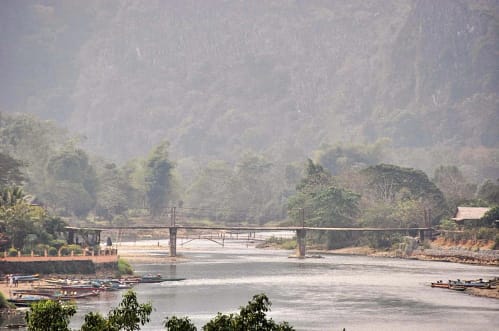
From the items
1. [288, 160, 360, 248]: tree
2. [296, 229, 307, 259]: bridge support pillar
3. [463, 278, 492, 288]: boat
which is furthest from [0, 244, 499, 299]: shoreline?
[463, 278, 492, 288]: boat

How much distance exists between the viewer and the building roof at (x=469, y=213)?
15988 cm

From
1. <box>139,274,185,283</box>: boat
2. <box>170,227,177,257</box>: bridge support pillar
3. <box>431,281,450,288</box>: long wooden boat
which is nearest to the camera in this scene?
<box>431,281,450,288</box>: long wooden boat

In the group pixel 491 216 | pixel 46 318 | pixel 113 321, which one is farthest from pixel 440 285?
pixel 46 318

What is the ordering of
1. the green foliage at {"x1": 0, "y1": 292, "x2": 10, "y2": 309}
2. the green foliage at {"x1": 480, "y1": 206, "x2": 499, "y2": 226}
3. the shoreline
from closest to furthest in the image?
the green foliage at {"x1": 0, "y1": 292, "x2": 10, "y2": 309}
the shoreline
the green foliage at {"x1": 480, "y1": 206, "x2": 499, "y2": 226}

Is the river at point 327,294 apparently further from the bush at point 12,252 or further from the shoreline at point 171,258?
the bush at point 12,252

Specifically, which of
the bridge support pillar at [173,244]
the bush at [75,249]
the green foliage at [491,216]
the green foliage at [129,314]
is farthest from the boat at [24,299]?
the green foliage at [491,216]

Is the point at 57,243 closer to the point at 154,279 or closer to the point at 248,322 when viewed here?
the point at 154,279

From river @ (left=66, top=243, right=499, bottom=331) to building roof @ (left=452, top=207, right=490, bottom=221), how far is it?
14092 millimetres

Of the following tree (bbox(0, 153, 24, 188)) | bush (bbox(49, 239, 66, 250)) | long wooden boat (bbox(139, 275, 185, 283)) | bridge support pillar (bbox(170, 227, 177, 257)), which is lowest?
long wooden boat (bbox(139, 275, 185, 283))

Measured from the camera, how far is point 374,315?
92.7 meters

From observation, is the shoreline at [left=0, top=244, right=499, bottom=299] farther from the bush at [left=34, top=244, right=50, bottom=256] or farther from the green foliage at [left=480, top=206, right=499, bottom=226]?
the green foliage at [left=480, top=206, right=499, bottom=226]

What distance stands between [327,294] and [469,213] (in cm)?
6018

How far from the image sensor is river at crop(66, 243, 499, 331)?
8900cm

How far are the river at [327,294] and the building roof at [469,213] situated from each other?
14.1m
